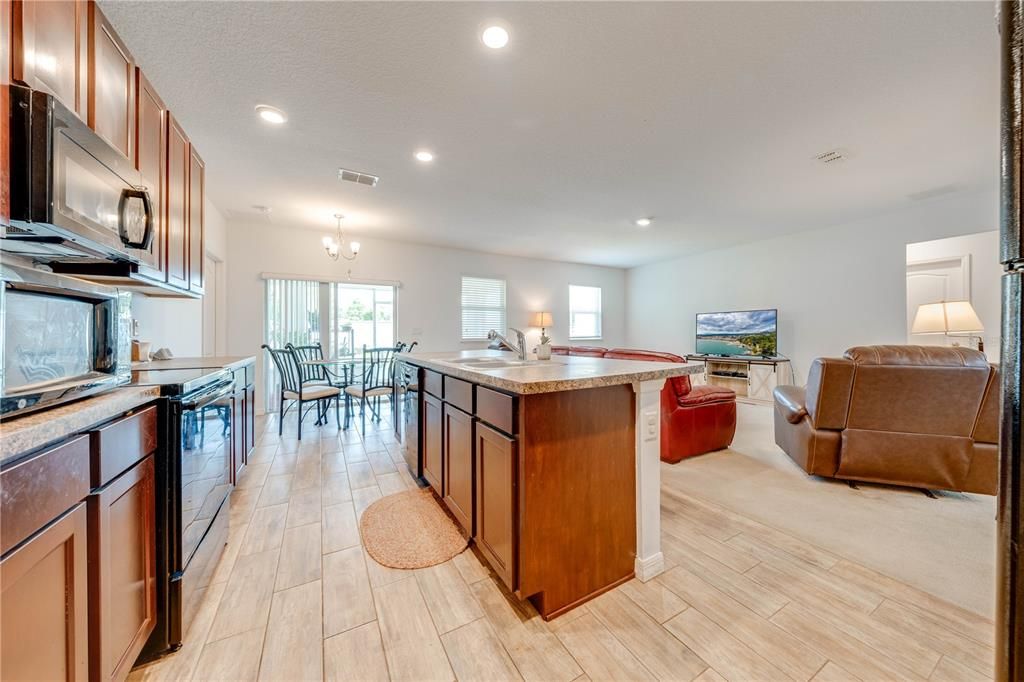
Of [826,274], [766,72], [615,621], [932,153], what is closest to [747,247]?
[826,274]

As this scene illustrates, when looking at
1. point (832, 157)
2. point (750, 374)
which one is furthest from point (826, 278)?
point (832, 157)

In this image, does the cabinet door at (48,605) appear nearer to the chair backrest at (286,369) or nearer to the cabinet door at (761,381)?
the chair backrest at (286,369)

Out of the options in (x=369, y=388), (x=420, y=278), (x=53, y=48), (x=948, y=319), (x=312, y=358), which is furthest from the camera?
(x=420, y=278)

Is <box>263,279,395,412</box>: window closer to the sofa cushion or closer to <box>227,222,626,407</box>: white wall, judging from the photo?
<box>227,222,626,407</box>: white wall

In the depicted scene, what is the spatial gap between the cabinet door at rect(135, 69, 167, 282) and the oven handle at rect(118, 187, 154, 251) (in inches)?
7.8

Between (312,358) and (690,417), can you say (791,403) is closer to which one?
(690,417)

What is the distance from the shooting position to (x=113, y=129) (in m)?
1.51

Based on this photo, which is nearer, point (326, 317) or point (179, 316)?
point (179, 316)

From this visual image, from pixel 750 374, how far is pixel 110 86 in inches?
278

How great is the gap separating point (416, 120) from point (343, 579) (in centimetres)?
275

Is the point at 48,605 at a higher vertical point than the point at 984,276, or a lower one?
lower

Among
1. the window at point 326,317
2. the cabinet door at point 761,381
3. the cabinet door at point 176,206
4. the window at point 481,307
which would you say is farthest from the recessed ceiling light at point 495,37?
the cabinet door at point 761,381

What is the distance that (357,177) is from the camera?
3.41m

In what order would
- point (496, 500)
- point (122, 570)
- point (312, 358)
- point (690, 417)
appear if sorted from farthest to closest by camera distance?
1. point (312, 358)
2. point (690, 417)
3. point (496, 500)
4. point (122, 570)
